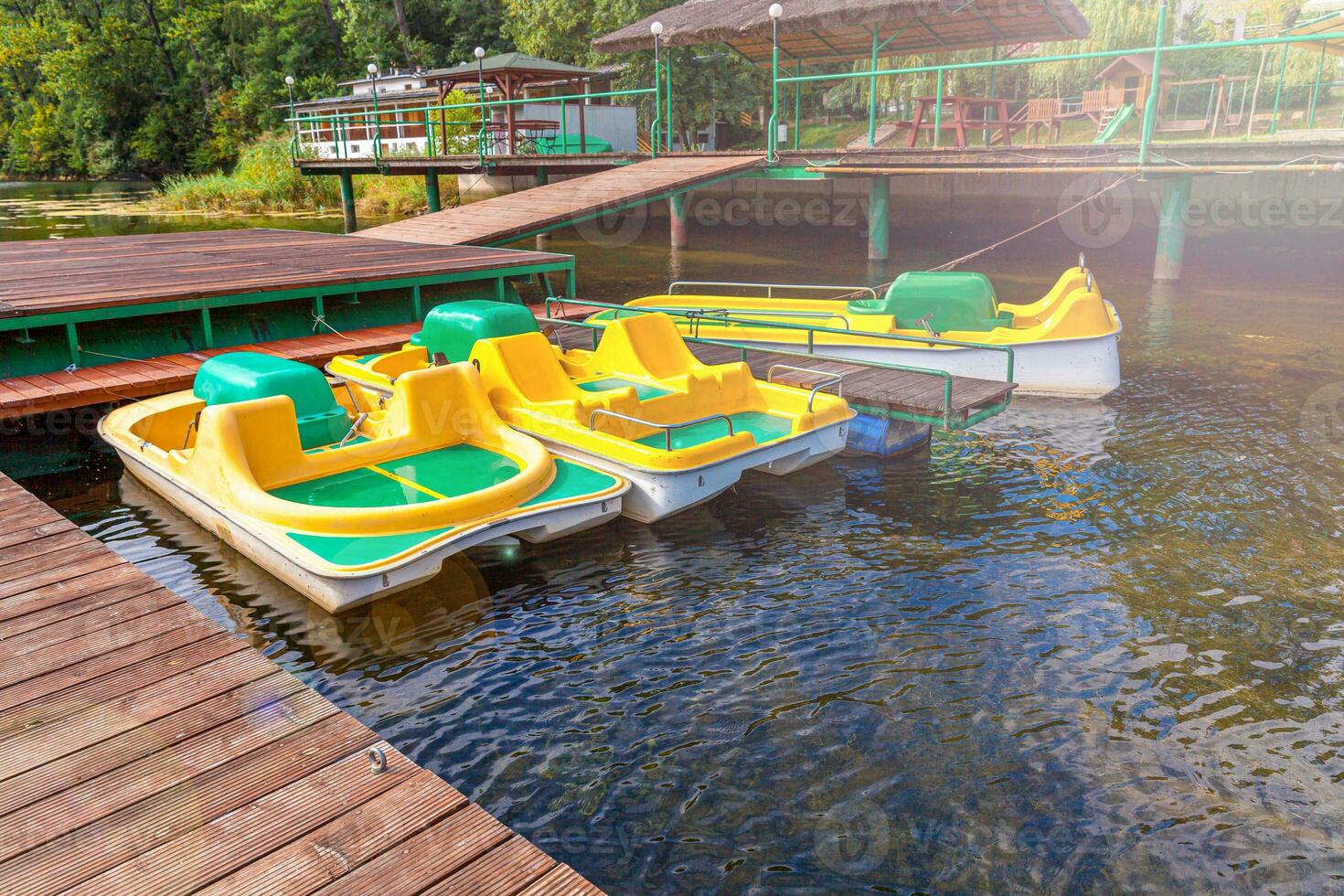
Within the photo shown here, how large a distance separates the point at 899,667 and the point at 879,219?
17813 mm

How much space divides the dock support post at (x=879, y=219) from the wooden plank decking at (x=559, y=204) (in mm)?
3429

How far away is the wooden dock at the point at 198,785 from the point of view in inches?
120

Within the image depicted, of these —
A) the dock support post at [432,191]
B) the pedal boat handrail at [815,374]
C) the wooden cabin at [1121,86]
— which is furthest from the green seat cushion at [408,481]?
the dock support post at [432,191]

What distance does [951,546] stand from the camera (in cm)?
746

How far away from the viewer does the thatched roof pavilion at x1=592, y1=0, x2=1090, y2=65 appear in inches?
768

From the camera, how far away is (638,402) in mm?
8500

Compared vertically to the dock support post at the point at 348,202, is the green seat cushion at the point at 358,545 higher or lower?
lower

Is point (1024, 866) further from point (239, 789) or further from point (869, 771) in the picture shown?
point (239, 789)

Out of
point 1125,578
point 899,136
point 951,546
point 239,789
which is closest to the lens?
point 239,789

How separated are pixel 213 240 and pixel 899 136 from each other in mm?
27884

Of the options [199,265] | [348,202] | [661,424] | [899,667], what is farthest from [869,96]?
[899,667]

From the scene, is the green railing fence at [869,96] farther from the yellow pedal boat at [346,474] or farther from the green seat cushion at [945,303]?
the yellow pedal boat at [346,474]

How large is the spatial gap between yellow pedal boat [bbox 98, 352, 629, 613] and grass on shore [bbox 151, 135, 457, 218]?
29.0 meters

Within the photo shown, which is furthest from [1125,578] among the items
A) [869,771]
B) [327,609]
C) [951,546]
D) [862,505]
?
[327,609]
